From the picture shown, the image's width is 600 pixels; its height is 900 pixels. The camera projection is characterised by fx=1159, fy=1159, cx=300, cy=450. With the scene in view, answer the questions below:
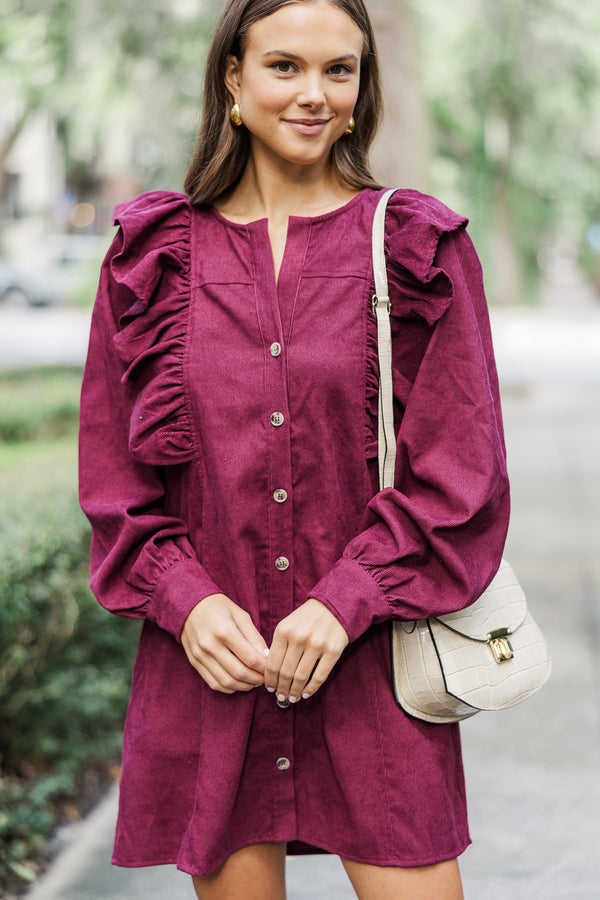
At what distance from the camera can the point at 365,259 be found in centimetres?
191

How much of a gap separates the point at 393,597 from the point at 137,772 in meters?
0.57

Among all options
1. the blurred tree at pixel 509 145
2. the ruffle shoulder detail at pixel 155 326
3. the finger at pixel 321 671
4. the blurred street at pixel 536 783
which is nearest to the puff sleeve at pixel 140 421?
the ruffle shoulder detail at pixel 155 326

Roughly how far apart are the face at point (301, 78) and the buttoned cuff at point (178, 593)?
2.31ft

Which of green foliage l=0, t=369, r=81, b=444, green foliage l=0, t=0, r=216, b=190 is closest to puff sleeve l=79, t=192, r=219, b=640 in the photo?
green foliage l=0, t=369, r=81, b=444

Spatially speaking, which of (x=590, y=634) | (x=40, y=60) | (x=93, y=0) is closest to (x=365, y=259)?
(x=590, y=634)

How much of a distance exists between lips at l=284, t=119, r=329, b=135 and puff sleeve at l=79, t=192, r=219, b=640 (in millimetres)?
261

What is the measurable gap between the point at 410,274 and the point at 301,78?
14.3 inches

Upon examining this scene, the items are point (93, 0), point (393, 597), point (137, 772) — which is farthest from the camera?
point (93, 0)

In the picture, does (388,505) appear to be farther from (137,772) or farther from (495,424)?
(137,772)

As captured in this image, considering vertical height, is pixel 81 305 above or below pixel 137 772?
below

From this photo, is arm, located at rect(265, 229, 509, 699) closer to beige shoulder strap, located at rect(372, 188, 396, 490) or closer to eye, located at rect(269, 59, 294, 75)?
beige shoulder strap, located at rect(372, 188, 396, 490)

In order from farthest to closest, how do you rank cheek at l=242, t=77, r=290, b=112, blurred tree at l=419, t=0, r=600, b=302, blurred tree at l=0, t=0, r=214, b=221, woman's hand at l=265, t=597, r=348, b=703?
blurred tree at l=419, t=0, r=600, b=302, blurred tree at l=0, t=0, r=214, b=221, cheek at l=242, t=77, r=290, b=112, woman's hand at l=265, t=597, r=348, b=703

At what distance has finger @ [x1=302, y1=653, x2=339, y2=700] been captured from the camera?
1779 mm

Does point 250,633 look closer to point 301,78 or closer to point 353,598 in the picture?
point 353,598
